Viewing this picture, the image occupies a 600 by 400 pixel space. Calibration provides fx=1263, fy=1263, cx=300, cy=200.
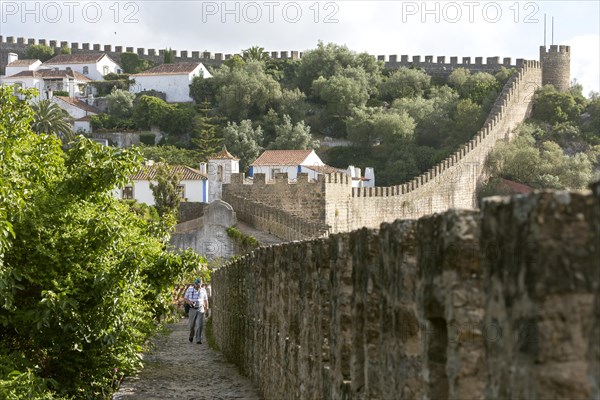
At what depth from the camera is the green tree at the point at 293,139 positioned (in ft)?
277

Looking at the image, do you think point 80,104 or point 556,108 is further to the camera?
point 80,104

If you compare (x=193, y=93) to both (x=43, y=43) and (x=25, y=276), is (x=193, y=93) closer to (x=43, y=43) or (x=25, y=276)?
(x=43, y=43)

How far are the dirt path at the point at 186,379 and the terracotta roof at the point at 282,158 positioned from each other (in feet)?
168

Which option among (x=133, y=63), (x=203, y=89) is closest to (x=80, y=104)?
(x=203, y=89)

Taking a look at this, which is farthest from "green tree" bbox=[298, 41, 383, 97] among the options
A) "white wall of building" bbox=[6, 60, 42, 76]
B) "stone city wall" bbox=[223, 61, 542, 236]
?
"white wall of building" bbox=[6, 60, 42, 76]

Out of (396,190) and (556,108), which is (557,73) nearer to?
(556,108)

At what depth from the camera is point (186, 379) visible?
16.4 meters

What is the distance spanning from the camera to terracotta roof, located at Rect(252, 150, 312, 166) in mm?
73188

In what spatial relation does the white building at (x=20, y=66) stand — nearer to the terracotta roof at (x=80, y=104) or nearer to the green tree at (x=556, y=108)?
the terracotta roof at (x=80, y=104)

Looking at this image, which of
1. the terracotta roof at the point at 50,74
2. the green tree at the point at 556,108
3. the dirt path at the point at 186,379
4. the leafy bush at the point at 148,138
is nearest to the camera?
the dirt path at the point at 186,379

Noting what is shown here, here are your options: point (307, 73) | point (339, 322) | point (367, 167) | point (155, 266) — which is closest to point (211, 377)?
point (155, 266)

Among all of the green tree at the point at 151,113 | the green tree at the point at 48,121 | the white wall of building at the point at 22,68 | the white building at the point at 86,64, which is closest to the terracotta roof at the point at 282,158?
the green tree at the point at 48,121

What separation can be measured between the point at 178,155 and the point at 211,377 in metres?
69.1

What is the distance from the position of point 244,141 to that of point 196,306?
63.5m
